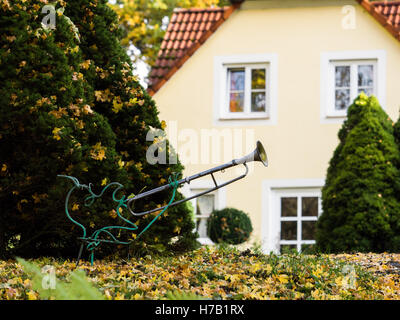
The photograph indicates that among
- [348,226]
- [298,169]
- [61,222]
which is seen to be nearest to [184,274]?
[61,222]

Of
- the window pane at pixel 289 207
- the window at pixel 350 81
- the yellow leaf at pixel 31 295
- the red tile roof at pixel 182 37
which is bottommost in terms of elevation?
the yellow leaf at pixel 31 295

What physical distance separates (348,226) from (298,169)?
4.28m

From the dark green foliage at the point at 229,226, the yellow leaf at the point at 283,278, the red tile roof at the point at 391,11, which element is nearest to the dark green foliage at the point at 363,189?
the dark green foliage at the point at 229,226

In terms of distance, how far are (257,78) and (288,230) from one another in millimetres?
3208

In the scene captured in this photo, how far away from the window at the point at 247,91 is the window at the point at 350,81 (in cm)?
141

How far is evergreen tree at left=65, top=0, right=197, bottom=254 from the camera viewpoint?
312 inches

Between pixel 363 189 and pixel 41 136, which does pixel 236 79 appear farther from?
pixel 41 136

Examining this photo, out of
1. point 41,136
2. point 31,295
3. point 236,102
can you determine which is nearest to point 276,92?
point 236,102

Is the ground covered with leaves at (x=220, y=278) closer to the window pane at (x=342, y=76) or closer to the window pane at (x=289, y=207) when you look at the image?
the window pane at (x=289, y=207)

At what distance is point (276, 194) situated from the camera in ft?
48.2

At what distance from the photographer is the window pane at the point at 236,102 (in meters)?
15.2

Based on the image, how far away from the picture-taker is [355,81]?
48.9 ft

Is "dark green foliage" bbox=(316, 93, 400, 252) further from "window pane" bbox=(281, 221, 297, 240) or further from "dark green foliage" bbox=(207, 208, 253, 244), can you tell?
"window pane" bbox=(281, 221, 297, 240)

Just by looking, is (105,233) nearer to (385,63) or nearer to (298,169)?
(298,169)
